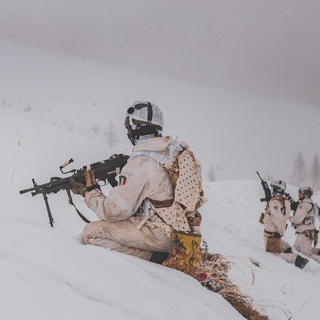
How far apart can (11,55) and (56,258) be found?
47581 mm

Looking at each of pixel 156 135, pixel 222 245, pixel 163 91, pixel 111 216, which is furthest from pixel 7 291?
pixel 163 91

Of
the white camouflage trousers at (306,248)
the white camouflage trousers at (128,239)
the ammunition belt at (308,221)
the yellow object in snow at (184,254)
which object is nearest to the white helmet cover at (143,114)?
the white camouflage trousers at (128,239)

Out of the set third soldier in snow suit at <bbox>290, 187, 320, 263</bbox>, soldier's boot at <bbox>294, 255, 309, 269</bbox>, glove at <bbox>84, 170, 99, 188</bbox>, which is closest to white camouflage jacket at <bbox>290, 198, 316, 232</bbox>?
third soldier in snow suit at <bbox>290, 187, 320, 263</bbox>

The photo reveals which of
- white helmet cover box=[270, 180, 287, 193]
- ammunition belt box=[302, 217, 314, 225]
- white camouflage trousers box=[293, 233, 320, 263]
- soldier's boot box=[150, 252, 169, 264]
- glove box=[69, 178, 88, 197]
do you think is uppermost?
glove box=[69, 178, 88, 197]

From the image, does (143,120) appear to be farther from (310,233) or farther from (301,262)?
(310,233)

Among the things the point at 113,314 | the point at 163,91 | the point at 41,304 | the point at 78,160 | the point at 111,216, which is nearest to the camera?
the point at 41,304

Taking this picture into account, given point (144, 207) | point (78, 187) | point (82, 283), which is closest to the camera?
point (82, 283)

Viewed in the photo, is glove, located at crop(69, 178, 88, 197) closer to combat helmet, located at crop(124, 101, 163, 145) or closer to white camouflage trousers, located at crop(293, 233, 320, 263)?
combat helmet, located at crop(124, 101, 163, 145)

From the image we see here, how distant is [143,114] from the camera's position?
2.90m

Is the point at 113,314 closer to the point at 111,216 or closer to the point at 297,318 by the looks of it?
the point at 111,216

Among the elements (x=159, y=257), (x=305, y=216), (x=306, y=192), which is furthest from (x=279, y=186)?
(x=159, y=257)

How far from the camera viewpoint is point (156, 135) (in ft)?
9.88

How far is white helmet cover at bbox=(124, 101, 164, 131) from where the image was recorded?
114 inches

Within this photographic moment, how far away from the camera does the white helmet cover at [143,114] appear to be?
290cm
